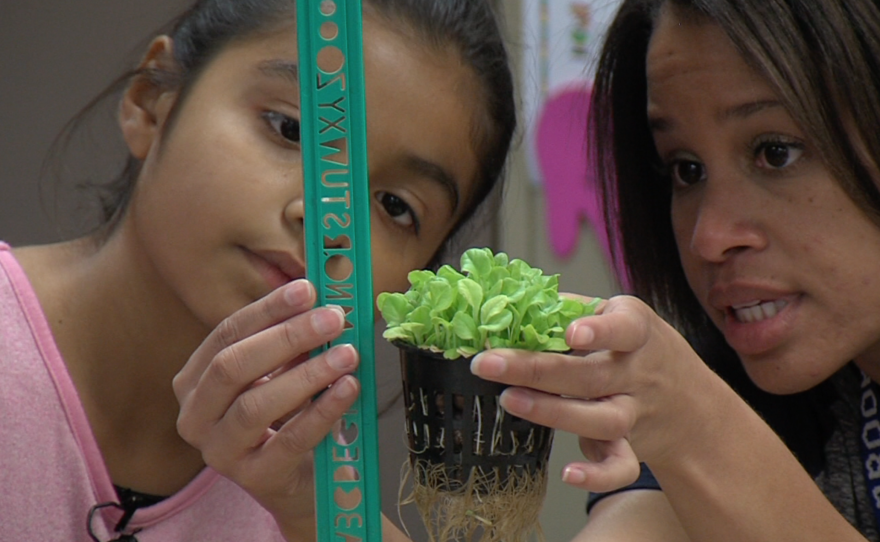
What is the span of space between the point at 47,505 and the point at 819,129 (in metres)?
0.74

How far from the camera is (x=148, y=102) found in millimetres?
860

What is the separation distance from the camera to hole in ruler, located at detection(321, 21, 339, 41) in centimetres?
45

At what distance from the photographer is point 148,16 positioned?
1.13 meters

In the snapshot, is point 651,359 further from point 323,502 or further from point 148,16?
point 148,16

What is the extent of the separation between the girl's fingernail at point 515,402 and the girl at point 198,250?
0.62ft

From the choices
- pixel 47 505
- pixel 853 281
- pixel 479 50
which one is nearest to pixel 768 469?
pixel 853 281

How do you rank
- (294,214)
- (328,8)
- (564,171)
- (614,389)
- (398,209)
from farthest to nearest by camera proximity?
(564,171)
(398,209)
(294,214)
(614,389)
(328,8)

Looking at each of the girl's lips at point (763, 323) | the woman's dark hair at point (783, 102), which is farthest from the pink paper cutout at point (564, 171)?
the girl's lips at point (763, 323)

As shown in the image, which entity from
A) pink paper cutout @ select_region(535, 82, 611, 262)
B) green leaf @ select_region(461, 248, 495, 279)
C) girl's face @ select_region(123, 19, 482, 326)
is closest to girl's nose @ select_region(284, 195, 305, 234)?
girl's face @ select_region(123, 19, 482, 326)

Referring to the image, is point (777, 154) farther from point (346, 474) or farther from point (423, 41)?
point (346, 474)

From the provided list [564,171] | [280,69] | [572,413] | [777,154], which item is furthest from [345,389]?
[564,171]

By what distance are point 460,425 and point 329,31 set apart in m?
0.22

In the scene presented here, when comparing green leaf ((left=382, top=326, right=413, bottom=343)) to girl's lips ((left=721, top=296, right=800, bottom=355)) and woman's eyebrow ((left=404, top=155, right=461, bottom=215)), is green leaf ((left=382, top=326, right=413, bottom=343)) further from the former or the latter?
girl's lips ((left=721, top=296, right=800, bottom=355))

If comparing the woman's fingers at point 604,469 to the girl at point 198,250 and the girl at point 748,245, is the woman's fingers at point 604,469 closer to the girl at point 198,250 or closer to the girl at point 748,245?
the girl at point 748,245
